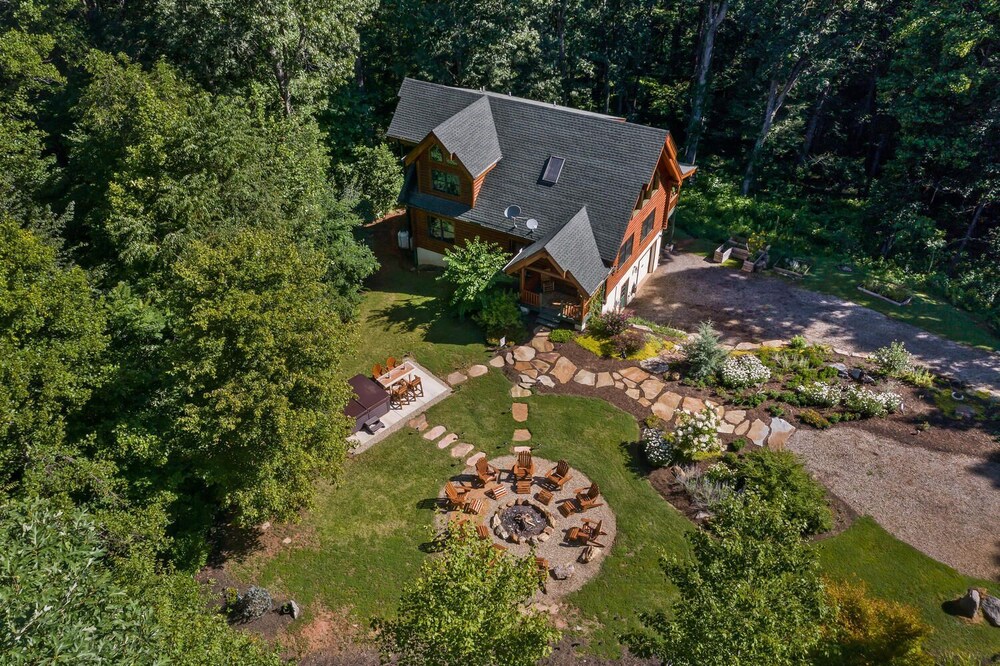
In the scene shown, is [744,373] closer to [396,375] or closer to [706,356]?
[706,356]

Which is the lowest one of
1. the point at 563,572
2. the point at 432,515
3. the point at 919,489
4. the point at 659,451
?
the point at 432,515

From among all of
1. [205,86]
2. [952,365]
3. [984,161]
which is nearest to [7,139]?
[205,86]

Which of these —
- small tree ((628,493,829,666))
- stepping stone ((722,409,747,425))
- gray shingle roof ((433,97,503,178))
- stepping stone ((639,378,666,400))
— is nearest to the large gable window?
gray shingle roof ((433,97,503,178))

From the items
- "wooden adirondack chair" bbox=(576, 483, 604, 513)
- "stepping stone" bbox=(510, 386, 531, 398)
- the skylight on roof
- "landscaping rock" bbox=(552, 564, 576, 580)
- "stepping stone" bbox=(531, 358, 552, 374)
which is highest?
the skylight on roof

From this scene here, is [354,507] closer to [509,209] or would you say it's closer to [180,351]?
[180,351]

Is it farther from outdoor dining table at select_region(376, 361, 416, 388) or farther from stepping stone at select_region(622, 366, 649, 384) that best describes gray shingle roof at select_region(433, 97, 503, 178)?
stepping stone at select_region(622, 366, 649, 384)

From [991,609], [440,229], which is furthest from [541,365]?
[991,609]

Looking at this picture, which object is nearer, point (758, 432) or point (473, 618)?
point (473, 618)
